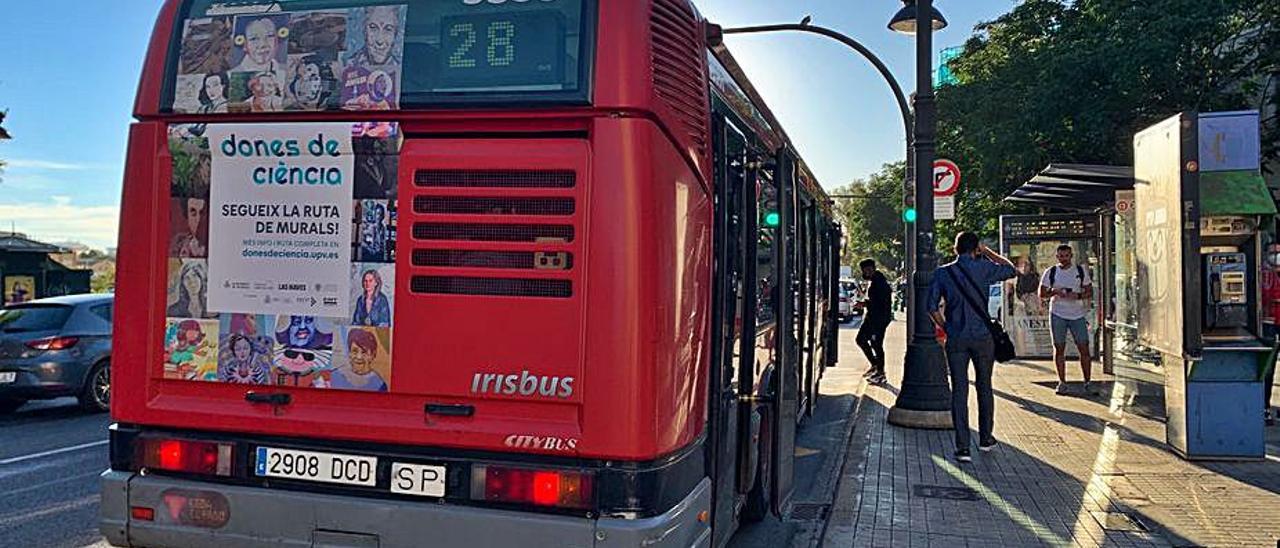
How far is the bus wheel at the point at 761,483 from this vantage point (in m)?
5.59

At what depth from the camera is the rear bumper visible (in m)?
3.56

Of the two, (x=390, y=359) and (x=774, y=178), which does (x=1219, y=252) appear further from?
(x=390, y=359)

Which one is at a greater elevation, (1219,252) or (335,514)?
(1219,252)

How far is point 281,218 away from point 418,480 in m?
1.17

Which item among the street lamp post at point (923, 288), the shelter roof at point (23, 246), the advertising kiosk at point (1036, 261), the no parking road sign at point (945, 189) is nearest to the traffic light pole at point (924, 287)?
the street lamp post at point (923, 288)

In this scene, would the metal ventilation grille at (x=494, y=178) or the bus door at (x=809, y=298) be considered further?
the bus door at (x=809, y=298)

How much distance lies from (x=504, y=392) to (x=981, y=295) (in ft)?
17.9

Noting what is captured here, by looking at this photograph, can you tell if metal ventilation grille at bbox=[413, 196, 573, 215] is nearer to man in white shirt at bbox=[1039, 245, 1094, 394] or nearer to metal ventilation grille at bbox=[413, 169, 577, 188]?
metal ventilation grille at bbox=[413, 169, 577, 188]

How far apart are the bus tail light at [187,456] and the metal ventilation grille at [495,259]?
3.74 ft

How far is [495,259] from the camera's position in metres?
3.72

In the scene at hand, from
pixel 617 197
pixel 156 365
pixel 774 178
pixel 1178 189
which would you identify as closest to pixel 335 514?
pixel 156 365

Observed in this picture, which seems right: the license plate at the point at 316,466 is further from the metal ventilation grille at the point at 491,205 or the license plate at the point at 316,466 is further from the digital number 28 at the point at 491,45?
the digital number 28 at the point at 491,45

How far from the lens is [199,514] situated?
13.0ft

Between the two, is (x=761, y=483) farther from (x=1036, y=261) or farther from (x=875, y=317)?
(x=1036, y=261)
